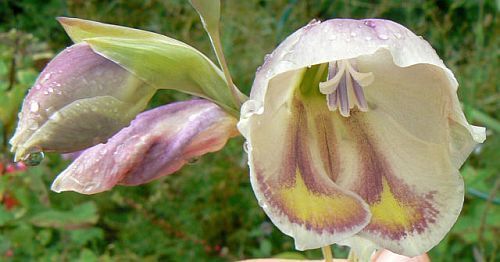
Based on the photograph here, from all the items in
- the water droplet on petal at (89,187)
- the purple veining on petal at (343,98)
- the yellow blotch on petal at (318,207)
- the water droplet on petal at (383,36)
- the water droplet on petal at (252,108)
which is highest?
the water droplet on petal at (383,36)

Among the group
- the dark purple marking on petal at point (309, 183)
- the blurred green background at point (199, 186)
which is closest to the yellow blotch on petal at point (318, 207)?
the dark purple marking on petal at point (309, 183)

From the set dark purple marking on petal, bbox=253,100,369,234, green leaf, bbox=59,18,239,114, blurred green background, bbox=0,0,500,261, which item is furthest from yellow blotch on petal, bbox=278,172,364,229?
blurred green background, bbox=0,0,500,261

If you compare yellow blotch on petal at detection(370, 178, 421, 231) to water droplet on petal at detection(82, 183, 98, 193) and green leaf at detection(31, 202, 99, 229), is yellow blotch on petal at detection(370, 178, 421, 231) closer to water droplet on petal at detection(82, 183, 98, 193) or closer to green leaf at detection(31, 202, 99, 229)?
water droplet on petal at detection(82, 183, 98, 193)

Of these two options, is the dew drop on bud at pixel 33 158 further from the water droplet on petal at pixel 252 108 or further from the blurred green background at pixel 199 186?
the blurred green background at pixel 199 186

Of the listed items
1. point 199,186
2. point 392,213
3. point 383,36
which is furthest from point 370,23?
point 199,186

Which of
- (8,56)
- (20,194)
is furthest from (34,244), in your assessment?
(8,56)

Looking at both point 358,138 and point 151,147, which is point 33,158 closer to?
point 151,147

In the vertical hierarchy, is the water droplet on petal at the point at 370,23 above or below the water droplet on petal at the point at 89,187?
above
